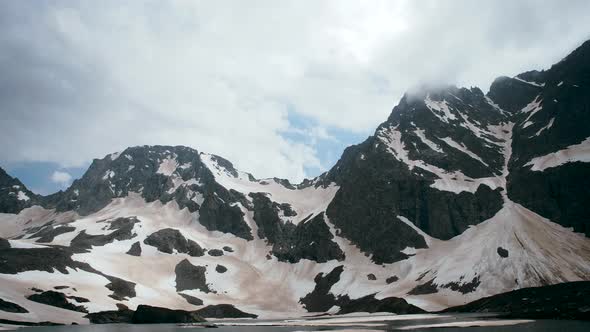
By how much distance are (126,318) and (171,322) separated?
53.8 feet

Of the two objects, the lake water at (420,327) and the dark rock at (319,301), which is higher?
the dark rock at (319,301)

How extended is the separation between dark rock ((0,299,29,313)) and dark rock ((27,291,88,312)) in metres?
12.8

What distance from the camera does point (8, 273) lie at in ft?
525

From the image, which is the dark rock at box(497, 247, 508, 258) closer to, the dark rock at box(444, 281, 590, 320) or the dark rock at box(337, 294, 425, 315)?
the dark rock at box(444, 281, 590, 320)

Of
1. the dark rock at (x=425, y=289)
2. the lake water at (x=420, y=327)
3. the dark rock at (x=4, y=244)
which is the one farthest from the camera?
the dark rock at (x=4, y=244)

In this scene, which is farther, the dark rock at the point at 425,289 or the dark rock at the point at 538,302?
the dark rock at the point at 425,289

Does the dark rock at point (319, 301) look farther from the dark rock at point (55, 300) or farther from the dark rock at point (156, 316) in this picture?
the dark rock at point (55, 300)

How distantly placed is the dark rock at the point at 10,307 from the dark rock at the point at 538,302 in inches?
4673

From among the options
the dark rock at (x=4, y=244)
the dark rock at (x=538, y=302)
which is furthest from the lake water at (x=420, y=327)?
the dark rock at (x=4, y=244)

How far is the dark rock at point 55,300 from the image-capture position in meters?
142

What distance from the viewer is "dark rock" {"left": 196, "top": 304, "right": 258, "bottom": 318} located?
174875 millimetres

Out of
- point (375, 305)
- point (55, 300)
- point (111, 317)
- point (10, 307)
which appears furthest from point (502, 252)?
point (10, 307)

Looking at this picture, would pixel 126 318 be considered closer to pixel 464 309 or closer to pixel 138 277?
pixel 138 277

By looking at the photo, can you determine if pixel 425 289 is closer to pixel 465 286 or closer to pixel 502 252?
pixel 465 286
